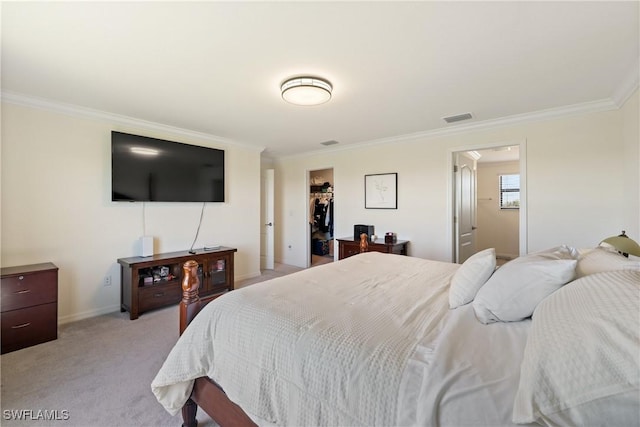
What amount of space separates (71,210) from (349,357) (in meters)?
3.51

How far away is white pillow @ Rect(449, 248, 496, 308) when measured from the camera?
143cm

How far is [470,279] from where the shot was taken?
147 centimetres

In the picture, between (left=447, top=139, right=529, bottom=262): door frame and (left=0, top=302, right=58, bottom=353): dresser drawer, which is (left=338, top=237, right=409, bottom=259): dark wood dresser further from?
(left=0, top=302, right=58, bottom=353): dresser drawer

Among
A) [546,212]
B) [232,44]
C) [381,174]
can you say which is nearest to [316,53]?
[232,44]

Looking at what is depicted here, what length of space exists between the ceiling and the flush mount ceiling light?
0.08 m

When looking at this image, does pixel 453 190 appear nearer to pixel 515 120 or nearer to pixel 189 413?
pixel 515 120

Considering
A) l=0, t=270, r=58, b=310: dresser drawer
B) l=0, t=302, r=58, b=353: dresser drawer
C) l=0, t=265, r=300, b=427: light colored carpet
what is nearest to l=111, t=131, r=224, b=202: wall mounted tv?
l=0, t=270, r=58, b=310: dresser drawer

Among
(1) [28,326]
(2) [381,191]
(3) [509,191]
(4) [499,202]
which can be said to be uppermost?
(3) [509,191]

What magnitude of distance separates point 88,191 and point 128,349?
188cm

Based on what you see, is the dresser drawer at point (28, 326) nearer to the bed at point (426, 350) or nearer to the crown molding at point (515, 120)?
the bed at point (426, 350)

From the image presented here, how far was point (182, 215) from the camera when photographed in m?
3.89

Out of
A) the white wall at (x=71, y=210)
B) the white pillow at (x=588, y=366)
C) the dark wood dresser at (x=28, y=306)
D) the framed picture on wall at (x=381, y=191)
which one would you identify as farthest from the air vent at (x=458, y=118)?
the dark wood dresser at (x=28, y=306)

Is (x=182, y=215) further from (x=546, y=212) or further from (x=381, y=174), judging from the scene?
(x=546, y=212)

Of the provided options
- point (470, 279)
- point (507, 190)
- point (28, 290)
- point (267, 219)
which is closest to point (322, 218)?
point (267, 219)
